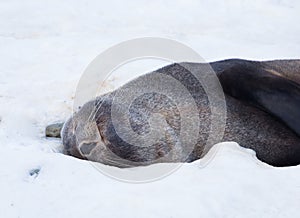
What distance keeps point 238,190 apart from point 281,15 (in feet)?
16.6

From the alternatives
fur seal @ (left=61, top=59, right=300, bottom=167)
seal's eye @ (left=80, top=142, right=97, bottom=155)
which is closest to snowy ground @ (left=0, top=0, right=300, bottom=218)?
seal's eye @ (left=80, top=142, right=97, bottom=155)

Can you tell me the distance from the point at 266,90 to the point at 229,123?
14.3 inches

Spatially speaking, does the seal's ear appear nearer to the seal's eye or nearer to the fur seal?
the fur seal

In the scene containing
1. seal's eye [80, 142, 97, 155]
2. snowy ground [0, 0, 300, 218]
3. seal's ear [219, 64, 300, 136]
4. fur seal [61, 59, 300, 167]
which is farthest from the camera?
seal's eye [80, 142, 97, 155]

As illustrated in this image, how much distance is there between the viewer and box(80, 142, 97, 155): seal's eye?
4673 mm

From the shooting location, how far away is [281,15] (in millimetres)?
8086

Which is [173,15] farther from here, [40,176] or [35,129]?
[40,176]

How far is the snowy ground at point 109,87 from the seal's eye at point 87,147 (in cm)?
23

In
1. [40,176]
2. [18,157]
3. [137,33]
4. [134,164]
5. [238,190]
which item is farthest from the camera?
[137,33]

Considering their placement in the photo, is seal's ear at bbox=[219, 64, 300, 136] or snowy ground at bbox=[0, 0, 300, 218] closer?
snowy ground at bbox=[0, 0, 300, 218]

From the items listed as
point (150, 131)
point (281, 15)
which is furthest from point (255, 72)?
point (281, 15)

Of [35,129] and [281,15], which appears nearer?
[35,129]

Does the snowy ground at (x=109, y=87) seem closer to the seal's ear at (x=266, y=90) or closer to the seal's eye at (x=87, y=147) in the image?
the seal's eye at (x=87, y=147)

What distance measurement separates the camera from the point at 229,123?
469 cm
